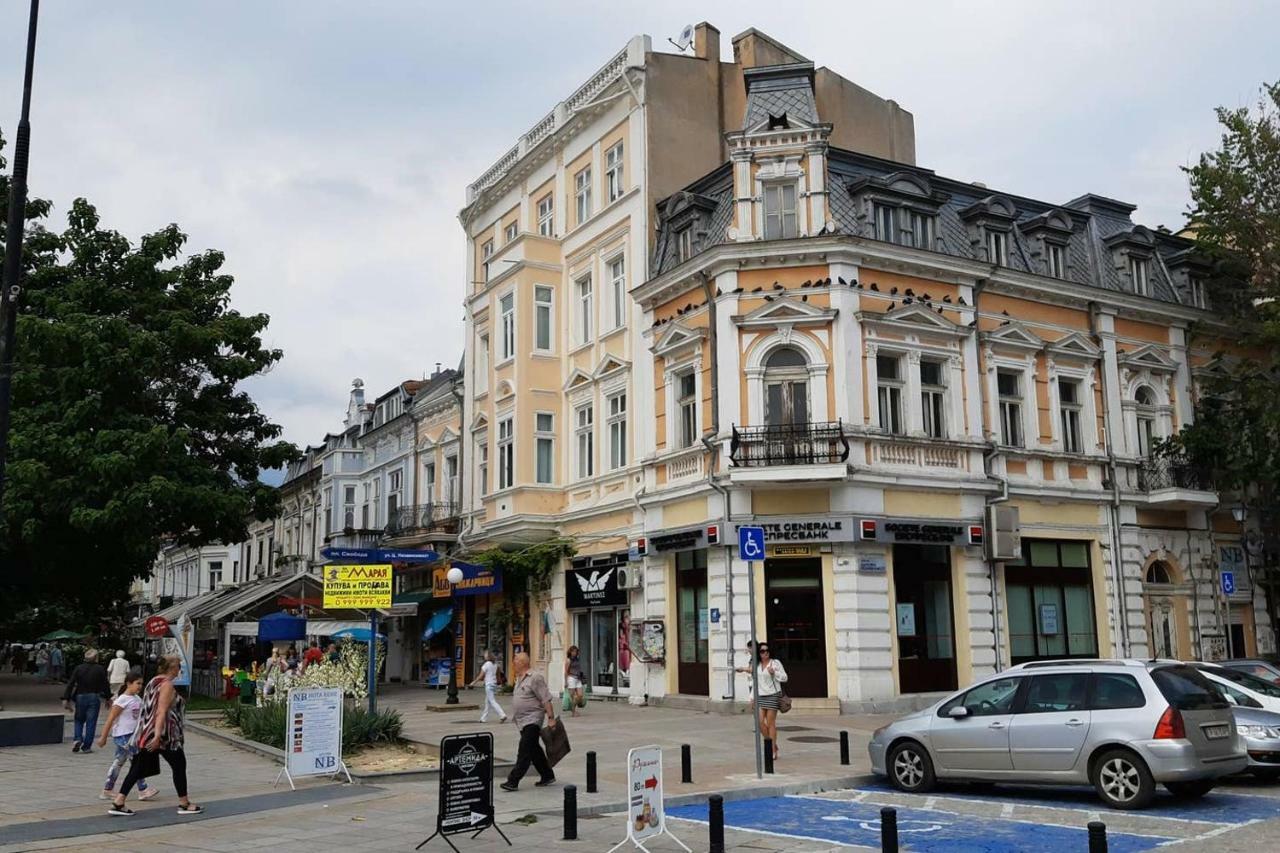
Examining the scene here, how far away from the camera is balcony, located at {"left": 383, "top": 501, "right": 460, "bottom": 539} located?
36.7 metres

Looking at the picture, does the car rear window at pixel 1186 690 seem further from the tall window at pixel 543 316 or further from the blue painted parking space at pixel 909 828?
the tall window at pixel 543 316

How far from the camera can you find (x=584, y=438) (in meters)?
31.0

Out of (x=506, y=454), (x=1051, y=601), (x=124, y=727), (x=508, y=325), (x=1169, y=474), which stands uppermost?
(x=508, y=325)

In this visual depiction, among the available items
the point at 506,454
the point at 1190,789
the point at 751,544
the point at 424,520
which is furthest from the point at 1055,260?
the point at 424,520

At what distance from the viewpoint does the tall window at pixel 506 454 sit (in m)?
31.9

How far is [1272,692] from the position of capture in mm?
15078

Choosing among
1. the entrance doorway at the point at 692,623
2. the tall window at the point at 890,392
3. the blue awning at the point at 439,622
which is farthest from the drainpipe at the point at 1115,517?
the blue awning at the point at 439,622

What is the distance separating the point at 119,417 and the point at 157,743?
17881 mm

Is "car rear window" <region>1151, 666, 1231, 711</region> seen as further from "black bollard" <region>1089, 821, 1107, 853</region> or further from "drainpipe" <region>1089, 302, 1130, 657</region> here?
"drainpipe" <region>1089, 302, 1130, 657</region>

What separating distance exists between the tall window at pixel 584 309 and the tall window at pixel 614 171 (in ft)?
8.21

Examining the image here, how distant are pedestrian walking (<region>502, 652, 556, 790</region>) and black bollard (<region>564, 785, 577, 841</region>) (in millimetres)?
3282

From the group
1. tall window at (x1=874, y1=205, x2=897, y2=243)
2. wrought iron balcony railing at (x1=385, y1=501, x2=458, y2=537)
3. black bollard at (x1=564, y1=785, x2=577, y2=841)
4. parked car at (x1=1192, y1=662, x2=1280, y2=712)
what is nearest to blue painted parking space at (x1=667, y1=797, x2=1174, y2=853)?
black bollard at (x1=564, y1=785, x2=577, y2=841)

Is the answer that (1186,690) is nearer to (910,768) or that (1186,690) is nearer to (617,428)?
(910,768)

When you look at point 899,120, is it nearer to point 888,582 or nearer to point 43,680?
point 888,582
